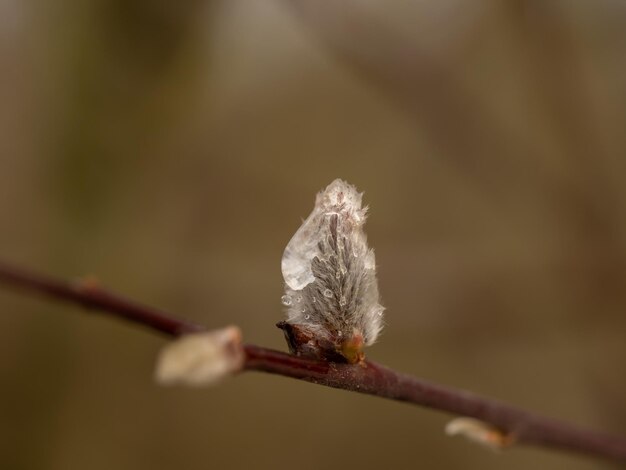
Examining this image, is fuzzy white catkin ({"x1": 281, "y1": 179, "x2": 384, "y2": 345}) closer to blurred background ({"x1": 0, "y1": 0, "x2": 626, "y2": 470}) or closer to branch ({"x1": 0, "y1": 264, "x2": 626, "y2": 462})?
branch ({"x1": 0, "y1": 264, "x2": 626, "y2": 462})

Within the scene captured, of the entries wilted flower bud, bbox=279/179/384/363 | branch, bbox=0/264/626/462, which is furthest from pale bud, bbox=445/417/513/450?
wilted flower bud, bbox=279/179/384/363

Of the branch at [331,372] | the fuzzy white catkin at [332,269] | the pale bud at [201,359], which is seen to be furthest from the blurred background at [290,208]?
the pale bud at [201,359]

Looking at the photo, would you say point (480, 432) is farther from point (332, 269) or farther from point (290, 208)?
point (290, 208)

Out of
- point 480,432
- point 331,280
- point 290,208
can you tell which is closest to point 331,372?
point 331,280

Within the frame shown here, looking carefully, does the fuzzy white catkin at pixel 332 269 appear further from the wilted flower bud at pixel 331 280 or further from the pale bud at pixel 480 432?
the pale bud at pixel 480 432

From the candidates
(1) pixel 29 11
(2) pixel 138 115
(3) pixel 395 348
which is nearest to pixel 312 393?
(3) pixel 395 348

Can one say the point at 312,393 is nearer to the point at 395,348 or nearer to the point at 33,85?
the point at 395,348
